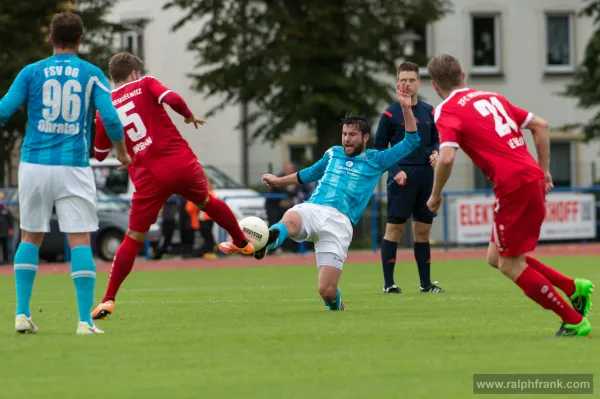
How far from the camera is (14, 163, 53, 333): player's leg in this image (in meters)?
8.84

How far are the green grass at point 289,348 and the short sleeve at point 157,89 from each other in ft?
5.69

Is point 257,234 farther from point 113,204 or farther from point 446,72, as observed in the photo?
point 113,204

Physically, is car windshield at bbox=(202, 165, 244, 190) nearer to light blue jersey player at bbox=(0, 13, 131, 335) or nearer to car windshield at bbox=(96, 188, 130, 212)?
car windshield at bbox=(96, 188, 130, 212)

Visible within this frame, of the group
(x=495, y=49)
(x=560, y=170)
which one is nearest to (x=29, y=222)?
(x=560, y=170)

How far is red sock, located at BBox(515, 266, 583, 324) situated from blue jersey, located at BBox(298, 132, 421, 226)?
291 centimetres

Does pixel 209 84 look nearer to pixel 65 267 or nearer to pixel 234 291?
pixel 65 267

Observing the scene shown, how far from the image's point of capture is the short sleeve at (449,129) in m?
8.45

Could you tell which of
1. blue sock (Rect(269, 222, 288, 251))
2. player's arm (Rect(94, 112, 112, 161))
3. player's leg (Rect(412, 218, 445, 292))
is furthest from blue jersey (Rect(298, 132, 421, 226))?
player's leg (Rect(412, 218, 445, 292))

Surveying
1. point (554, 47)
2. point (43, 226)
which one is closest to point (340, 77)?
point (554, 47)

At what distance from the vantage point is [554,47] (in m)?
43.8

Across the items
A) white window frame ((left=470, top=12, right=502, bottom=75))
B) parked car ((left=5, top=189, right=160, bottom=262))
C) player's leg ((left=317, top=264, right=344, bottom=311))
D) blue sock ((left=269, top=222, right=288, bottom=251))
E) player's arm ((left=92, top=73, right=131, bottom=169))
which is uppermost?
white window frame ((left=470, top=12, right=502, bottom=75))

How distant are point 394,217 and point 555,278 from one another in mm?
4671

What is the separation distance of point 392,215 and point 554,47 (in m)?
31.6

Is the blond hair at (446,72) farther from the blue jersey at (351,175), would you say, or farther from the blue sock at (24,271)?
the blue sock at (24,271)
